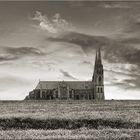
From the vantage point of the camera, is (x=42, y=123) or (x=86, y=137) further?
(x=42, y=123)

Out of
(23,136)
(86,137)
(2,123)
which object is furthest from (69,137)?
(2,123)

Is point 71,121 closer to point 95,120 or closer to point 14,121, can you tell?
point 95,120

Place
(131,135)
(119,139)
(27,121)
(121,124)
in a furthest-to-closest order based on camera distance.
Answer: (27,121), (121,124), (131,135), (119,139)

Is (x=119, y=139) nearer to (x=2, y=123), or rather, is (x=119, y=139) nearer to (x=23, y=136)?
(x=23, y=136)

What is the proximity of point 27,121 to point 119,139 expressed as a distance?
1430 cm

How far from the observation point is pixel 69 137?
22891 mm

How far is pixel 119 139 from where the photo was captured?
878 inches

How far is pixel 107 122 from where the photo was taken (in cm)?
3334

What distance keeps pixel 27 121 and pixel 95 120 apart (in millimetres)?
5837

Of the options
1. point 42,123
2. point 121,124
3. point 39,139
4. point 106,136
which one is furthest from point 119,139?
point 42,123

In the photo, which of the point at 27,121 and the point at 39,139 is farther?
the point at 27,121

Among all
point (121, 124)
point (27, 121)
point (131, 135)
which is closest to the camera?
point (131, 135)

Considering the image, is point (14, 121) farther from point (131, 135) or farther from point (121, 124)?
point (131, 135)

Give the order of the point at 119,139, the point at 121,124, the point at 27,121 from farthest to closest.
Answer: the point at 27,121 < the point at 121,124 < the point at 119,139
